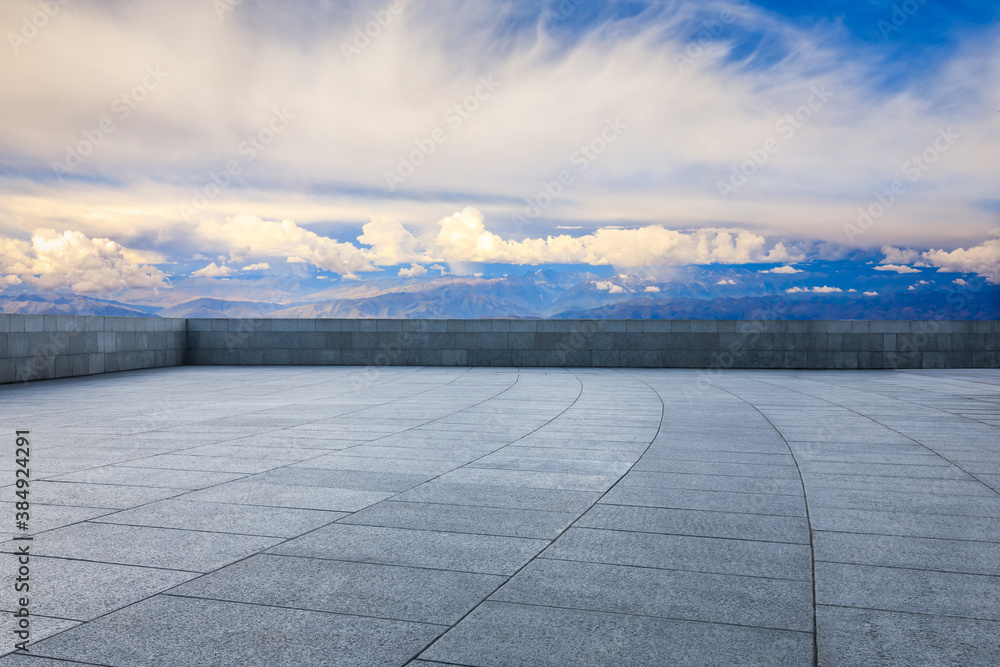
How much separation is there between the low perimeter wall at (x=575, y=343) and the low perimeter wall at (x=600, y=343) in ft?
0.10

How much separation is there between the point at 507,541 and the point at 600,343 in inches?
636

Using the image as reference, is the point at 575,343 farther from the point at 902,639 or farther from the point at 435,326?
the point at 902,639

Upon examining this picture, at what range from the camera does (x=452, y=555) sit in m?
4.27

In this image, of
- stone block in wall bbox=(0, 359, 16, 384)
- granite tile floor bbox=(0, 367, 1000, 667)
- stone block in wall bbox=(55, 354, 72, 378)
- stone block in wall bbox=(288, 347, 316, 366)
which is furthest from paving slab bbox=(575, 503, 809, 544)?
stone block in wall bbox=(288, 347, 316, 366)

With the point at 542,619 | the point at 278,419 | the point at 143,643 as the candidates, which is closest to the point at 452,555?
the point at 542,619

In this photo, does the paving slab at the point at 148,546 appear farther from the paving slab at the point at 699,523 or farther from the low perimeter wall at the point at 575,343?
the low perimeter wall at the point at 575,343

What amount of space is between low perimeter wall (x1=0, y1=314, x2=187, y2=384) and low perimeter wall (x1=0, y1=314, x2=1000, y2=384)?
6cm

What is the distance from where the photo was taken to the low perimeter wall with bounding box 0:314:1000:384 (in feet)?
65.2

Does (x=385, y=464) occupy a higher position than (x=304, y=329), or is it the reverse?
(x=304, y=329)

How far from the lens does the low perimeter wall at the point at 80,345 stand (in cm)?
1484

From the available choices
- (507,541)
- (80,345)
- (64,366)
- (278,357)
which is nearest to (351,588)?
(507,541)

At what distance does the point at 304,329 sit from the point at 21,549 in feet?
56.9

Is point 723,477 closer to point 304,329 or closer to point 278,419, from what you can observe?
point 278,419

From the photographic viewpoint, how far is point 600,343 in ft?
67.0
